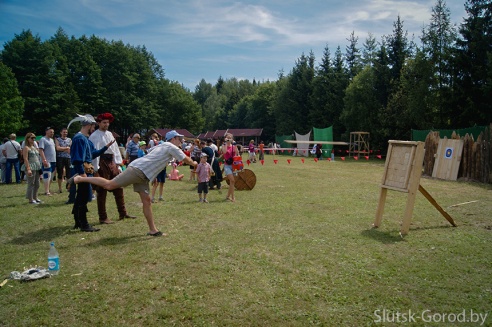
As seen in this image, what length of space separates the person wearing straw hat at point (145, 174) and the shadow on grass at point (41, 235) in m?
1.18

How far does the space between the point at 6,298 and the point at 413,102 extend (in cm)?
3555

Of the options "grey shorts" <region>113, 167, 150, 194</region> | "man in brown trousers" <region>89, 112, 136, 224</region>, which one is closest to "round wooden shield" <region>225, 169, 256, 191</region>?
"man in brown trousers" <region>89, 112, 136, 224</region>

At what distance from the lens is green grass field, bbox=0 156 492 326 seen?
387 centimetres

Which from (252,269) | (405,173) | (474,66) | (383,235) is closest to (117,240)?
(252,269)

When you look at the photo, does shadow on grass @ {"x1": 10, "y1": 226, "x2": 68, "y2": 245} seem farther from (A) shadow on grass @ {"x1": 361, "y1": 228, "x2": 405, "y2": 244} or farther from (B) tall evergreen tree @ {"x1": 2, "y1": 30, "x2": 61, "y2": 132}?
(B) tall evergreen tree @ {"x1": 2, "y1": 30, "x2": 61, "y2": 132}

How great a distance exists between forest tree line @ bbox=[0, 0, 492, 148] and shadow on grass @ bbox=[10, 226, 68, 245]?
91.6ft

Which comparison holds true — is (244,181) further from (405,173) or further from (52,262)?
(52,262)

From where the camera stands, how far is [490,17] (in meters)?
26.6

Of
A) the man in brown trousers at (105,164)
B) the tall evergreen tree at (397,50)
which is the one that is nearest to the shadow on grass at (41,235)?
the man in brown trousers at (105,164)

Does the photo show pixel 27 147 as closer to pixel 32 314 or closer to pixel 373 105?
pixel 32 314

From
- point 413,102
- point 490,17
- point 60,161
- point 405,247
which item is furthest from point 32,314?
point 413,102

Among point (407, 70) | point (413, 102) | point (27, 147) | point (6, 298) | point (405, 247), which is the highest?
point (407, 70)

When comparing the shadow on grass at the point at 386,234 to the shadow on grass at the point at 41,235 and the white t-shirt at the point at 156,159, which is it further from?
the shadow on grass at the point at 41,235

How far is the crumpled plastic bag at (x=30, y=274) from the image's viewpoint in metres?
4.68
